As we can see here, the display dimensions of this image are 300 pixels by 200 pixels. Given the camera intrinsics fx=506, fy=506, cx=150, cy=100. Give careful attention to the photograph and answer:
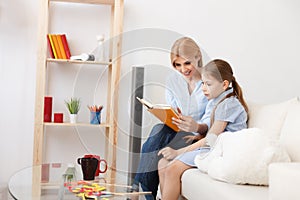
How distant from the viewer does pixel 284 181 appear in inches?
63.7

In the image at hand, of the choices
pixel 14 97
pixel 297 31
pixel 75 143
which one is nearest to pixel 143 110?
pixel 75 143

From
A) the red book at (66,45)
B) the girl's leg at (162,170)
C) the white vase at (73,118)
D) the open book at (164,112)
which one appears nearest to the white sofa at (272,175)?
the girl's leg at (162,170)

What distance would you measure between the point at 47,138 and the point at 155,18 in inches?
45.6

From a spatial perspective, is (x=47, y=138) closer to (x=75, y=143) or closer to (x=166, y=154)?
(x=75, y=143)

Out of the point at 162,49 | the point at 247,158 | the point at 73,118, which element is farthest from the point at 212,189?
the point at 73,118

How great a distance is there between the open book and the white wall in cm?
55

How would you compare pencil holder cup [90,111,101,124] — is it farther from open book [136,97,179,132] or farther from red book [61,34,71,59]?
open book [136,97,179,132]

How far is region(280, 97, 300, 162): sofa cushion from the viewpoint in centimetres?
233

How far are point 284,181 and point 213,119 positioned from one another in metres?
1.16

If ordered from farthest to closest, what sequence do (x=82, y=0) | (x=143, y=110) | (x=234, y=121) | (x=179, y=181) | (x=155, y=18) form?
1. (x=155, y=18)
2. (x=82, y=0)
3. (x=143, y=110)
4. (x=234, y=121)
5. (x=179, y=181)

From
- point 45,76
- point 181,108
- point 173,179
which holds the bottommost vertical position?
point 173,179

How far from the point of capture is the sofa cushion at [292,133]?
2330 millimetres

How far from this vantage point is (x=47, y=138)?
357 centimetres

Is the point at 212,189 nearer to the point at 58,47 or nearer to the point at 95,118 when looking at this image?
the point at 95,118
